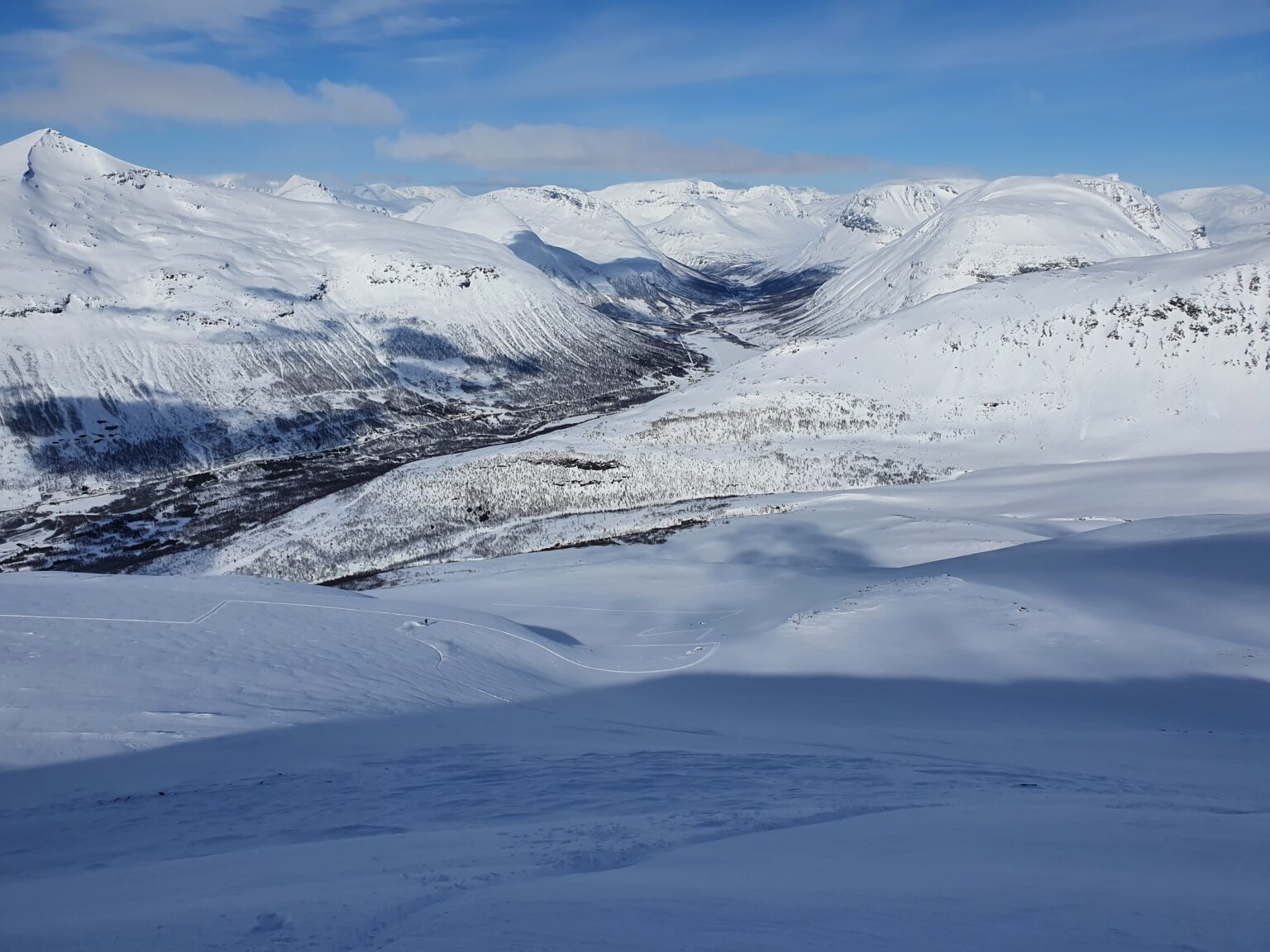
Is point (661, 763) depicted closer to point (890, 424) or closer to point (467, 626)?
point (467, 626)

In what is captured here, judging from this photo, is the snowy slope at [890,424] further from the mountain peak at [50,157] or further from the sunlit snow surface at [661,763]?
the mountain peak at [50,157]

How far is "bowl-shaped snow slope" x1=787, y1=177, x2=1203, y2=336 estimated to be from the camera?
447 feet

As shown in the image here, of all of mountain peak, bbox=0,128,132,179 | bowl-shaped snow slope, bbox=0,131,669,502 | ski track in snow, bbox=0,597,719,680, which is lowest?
ski track in snow, bbox=0,597,719,680

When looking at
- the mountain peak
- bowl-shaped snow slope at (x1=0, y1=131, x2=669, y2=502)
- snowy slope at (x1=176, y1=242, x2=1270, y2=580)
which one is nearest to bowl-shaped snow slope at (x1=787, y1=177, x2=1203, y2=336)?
bowl-shaped snow slope at (x1=0, y1=131, x2=669, y2=502)

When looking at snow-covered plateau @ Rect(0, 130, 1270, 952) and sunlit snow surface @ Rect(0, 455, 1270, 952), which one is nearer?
sunlit snow surface @ Rect(0, 455, 1270, 952)

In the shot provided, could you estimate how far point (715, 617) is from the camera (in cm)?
2780

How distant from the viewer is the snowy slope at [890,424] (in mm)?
55500

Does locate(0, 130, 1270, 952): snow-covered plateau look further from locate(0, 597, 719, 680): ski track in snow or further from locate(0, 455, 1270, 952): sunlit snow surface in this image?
locate(0, 597, 719, 680): ski track in snow

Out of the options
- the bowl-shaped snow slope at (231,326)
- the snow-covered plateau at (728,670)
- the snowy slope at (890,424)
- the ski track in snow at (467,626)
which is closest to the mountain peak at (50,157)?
the bowl-shaped snow slope at (231,326)

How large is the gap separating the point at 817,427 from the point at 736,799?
6010 cm

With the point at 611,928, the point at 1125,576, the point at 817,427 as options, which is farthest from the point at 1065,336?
the point at 611,928

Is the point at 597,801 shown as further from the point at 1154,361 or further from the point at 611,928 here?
the point at 1154,361

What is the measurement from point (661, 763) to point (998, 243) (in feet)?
494

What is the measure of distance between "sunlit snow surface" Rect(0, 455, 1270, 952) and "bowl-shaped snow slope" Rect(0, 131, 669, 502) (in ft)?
292
